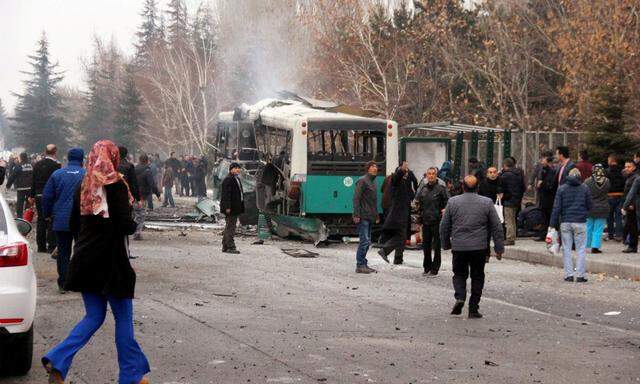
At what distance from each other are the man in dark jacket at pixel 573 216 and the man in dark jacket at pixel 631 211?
3620 mm

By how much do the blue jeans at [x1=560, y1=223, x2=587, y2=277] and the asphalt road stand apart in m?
0.31

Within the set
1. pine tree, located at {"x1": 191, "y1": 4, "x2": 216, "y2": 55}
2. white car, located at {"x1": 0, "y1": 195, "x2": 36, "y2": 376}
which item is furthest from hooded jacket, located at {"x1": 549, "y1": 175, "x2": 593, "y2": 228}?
pine tree, located at {"x1": 191, "y1": 4, "x2": 216, "y2": 55}

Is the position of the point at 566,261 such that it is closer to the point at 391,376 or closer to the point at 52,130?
the point at 391,376

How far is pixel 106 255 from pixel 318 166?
59.9ft

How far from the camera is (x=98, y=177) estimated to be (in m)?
7.68

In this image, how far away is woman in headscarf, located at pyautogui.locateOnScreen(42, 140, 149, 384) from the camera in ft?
25.3

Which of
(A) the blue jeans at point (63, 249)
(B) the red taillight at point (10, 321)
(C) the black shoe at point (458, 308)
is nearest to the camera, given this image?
(B) the red taillight at point (10, 321)

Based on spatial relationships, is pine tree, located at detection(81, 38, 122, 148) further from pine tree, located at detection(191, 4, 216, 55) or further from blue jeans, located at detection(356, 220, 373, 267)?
blue jeans, located at detection(356, 220, 373, 267)

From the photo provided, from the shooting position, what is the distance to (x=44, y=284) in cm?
1496

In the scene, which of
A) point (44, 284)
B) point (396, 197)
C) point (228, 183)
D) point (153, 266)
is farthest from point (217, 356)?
point (228, 183)

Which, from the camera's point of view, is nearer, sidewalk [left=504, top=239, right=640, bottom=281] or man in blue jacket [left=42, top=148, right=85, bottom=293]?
man in blue jacket [left=42, top=148, right=85, bottom=293]

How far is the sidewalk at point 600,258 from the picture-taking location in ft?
60.8

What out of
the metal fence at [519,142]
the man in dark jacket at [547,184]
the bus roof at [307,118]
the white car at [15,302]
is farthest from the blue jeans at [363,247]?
the metal fence at [519,142]

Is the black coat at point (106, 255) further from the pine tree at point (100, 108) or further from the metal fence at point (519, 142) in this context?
the pine tree at point (100, 108)
